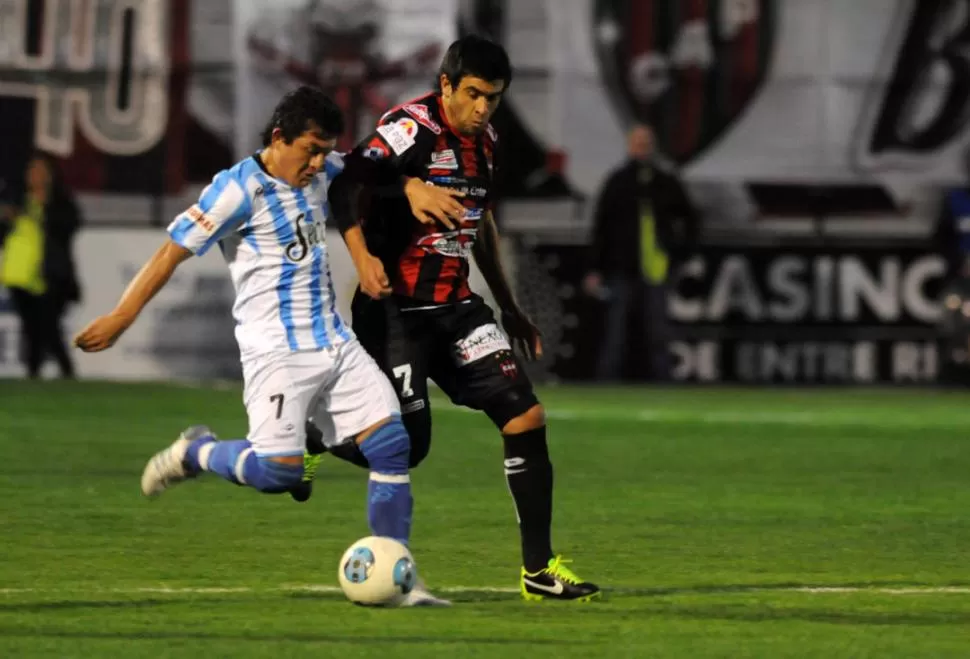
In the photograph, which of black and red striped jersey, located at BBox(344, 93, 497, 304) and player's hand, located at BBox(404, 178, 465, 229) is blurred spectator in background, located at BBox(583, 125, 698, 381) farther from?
player's hand, located at BBox(404, 178, 465, 229)

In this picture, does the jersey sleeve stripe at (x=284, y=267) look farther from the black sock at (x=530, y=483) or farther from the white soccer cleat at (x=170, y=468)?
the black sock at (x=530, y=483)

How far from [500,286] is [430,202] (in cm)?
78

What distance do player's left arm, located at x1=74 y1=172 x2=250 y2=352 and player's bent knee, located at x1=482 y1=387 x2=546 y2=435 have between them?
106cm

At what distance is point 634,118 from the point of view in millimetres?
21094

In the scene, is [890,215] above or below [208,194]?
below

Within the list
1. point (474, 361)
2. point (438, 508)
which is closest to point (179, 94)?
point (438, 508)

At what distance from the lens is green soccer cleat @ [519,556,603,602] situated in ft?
24.9

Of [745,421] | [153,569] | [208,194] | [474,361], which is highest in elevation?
[208,194]

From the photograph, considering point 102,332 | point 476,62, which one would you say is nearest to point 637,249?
point 476,62

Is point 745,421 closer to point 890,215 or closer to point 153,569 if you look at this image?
point 890,215

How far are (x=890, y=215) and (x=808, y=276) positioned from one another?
104 centimetres

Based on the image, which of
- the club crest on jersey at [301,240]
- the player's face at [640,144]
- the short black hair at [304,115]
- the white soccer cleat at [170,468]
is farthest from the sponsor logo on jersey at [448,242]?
the player's face at [640,144]

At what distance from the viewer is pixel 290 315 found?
7660 millimetres

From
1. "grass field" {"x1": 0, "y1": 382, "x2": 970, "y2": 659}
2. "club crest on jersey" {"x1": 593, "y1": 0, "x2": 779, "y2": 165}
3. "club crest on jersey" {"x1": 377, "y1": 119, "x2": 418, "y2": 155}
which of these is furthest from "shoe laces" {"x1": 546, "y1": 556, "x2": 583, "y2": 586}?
"club crest on jersey" {"x1": 593, "y1": 0, "x2": 779, "y2": 165}
